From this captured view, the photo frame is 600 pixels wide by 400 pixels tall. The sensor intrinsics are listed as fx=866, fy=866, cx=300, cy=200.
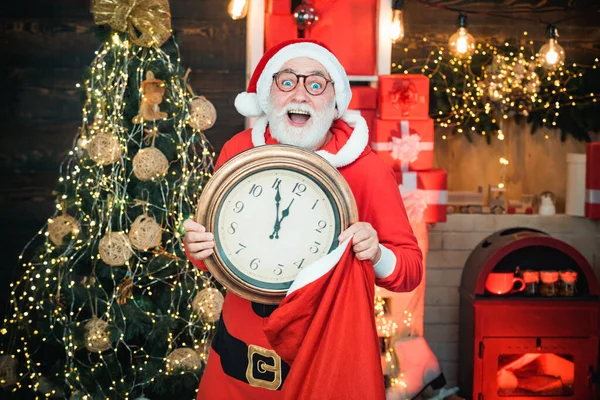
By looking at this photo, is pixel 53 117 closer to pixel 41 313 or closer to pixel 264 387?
pixel 41 313

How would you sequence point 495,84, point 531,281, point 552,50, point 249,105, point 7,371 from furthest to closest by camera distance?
point 495,84, point 531,281, point 552,50, point 7,371, point 249,105

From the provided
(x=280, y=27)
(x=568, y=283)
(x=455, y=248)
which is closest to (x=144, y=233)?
(x=280, y=27)

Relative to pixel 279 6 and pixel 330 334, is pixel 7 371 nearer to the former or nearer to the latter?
pixel 279 6

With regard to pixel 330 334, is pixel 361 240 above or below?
above

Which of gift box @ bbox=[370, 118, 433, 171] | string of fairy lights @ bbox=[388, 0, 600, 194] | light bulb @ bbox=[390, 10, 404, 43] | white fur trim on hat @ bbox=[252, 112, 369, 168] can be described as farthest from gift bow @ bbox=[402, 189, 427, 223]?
white fur trim on hat @ bbox=[252, 112, 369, 168]

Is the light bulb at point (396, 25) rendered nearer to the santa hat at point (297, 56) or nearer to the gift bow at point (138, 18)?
the gift bow at point (138, 18)

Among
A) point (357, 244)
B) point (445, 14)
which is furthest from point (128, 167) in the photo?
point (445, 14)

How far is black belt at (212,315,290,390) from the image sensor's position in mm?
2221

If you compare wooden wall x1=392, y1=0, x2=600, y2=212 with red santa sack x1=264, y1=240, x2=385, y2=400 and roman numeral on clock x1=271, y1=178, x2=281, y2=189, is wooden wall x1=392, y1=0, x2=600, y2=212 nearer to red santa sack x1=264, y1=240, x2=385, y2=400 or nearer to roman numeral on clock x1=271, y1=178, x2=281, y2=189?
roman numeral on clock x1=271, y1=178, x2=281, y2=189

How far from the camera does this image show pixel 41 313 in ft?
12.1

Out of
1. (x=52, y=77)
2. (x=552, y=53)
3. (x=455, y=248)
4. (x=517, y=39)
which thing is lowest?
(x=455, y=248)

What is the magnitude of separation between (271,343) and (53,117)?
291 cm

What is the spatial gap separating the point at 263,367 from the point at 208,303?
4.34ft

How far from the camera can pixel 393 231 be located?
2250 mm
